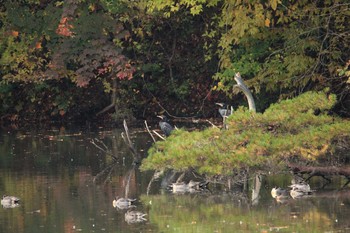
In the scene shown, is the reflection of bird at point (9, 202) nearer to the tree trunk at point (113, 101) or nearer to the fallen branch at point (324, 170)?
the fallen branch at point (324, 170)

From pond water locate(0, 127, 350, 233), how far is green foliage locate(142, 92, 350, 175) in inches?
23.5

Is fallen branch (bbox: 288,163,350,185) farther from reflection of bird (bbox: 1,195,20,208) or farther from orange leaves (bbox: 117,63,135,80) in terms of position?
orange leaves (bbox: 117,63,135,80)

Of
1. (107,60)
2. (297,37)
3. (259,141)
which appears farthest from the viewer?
(107,60)

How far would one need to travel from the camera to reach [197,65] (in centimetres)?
3200

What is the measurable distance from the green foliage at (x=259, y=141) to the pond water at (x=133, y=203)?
0.60 meters

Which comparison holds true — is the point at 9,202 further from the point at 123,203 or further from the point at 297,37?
the point at 297,37

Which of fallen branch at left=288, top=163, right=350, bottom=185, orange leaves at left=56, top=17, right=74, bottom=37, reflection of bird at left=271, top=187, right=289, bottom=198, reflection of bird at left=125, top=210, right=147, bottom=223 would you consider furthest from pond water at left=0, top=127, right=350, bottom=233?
orange leaves at left=56, top=17, right=74, bottom=37

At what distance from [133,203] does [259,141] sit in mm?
2048

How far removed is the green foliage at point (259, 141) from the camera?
16.2 meters

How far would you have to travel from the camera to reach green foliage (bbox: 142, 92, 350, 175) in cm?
1620

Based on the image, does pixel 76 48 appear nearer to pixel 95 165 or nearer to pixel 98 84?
pixel 98 84

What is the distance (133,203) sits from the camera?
16.7m

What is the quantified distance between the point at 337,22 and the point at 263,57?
10.7ft

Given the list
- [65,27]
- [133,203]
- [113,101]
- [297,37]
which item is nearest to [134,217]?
[133,203]
